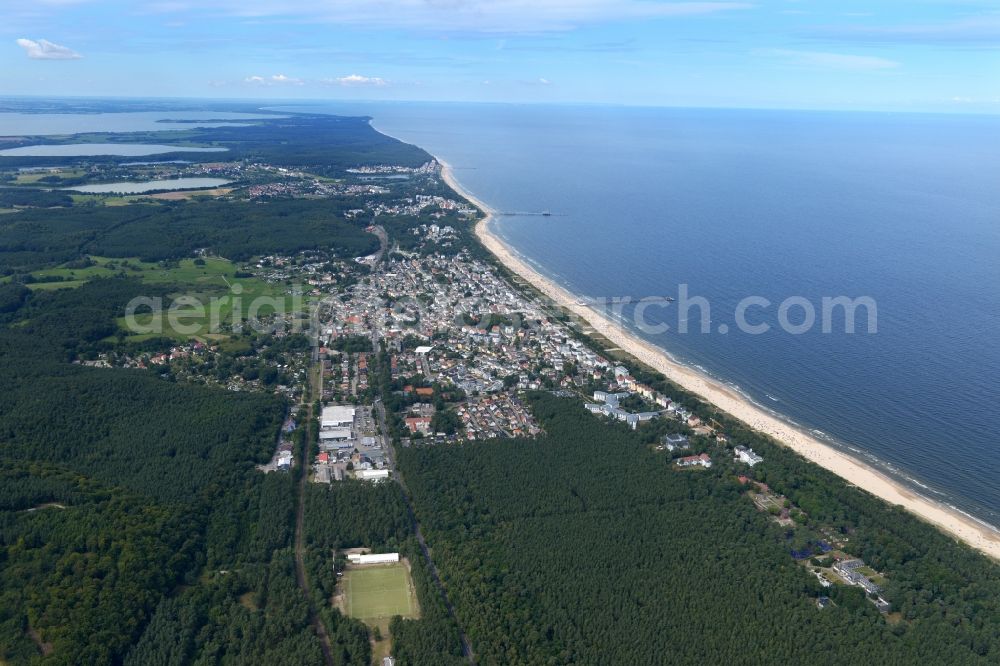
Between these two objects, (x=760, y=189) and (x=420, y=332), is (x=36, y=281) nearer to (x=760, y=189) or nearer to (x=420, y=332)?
(x=420, y=332)

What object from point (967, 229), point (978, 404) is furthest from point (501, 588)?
point (967, 229)

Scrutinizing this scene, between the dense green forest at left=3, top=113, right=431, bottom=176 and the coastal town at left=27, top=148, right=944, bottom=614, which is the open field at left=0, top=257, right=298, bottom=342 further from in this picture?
the dense green forest at left=3, top=113, right=431, bottom=176

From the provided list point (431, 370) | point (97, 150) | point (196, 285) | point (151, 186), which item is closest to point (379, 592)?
point (431, 370)

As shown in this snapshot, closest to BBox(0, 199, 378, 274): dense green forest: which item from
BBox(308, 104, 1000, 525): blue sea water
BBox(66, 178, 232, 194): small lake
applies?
BBox(66, 178, 232, 194): small lake

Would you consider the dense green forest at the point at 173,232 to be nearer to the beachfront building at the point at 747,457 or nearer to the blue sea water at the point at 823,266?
the blue sea water at the point at 823,266

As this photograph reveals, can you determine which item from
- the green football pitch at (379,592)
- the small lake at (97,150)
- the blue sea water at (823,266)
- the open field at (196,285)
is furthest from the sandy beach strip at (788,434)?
the small lake at (97,150)

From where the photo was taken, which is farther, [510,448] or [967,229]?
[967,229]

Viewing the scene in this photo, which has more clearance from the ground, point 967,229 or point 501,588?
point 967,229
